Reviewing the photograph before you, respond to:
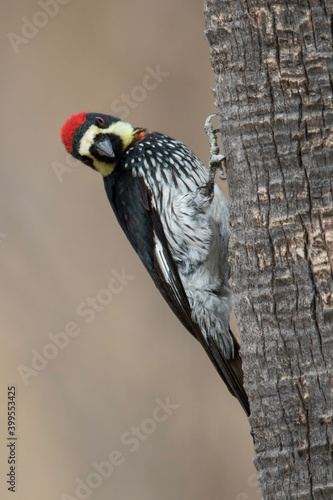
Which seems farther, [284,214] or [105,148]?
[105,148]

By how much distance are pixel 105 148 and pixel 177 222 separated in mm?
543

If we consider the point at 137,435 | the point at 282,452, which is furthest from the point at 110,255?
the point at 282,452

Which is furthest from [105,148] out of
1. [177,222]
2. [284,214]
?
[284,214]

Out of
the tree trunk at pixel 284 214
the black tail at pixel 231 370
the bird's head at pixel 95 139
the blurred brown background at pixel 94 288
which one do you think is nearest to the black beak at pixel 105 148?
the bird's head at pixel 95 139

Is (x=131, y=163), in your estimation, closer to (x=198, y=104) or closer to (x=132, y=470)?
(x=198, y=104)

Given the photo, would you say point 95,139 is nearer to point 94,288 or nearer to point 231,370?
point 231,370

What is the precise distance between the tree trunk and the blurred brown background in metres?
2.89

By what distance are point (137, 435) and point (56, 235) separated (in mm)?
1630

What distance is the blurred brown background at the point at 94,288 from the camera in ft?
16.3

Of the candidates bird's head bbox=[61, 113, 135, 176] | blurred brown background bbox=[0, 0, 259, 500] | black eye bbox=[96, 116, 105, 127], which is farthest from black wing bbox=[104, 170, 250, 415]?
blurred brown background bbox=[0, 0, 259, 500]

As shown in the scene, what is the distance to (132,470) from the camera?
505 centimetres

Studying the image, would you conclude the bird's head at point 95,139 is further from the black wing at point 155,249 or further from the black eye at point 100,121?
the black wing at point 155,249

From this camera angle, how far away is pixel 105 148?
3.46 meters

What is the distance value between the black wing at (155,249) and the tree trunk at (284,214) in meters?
0.99
